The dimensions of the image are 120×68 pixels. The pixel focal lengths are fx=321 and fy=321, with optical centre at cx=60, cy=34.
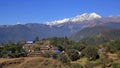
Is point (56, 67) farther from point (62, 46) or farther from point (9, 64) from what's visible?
point (62, 46)

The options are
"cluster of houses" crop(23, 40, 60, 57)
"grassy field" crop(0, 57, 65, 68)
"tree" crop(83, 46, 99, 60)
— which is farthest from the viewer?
"cluster of houses" crop(23, 40, 60, 57)

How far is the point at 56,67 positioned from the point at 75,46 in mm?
72561

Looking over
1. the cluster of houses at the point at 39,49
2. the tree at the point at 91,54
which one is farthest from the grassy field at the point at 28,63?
the cluster of houses at the point at 39,49

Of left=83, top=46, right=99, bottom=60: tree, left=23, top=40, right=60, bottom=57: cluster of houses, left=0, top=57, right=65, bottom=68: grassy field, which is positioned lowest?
left=83, top=46, right=99, bottom=60: tree

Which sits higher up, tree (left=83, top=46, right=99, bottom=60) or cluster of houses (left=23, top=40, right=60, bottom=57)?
cluster of houses (left=23, top=40, right=60, bottom=57)

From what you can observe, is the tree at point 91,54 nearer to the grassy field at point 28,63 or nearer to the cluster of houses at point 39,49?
the cluster of houses at point 39,49

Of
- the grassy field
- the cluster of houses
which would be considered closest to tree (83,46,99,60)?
the cluster of houses

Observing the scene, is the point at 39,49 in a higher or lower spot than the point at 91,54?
higher

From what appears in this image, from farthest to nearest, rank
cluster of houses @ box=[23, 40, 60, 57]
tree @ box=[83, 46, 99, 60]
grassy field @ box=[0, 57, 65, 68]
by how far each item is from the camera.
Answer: cluster of houses @ box=[23, 40, 60, 57] → tree @ box=[83, 46, 99, 60] → grassy field @ box=[0, 57, 65, 68]

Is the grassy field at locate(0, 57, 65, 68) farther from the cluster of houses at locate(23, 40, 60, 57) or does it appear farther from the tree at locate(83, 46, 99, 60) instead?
the cluster of houses at locate(23, 40, 60, 57)

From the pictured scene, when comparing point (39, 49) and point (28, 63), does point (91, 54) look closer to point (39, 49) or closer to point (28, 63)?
point (39, 49)

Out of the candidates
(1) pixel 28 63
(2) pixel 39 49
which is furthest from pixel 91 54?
(1) pixel 28 63

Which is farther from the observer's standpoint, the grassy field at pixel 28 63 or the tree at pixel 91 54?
the tree at pixel 91 54

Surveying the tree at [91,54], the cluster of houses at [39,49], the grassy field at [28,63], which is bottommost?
the tree at [91,54]
